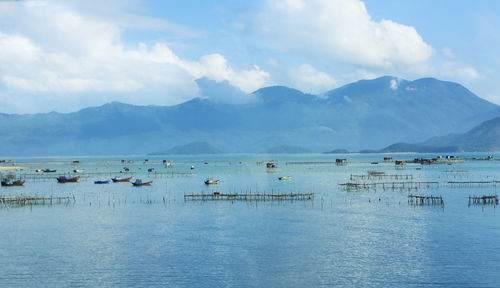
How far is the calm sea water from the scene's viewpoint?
117ft

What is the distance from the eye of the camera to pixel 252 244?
45688 millimetres

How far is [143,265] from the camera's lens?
39.1 m

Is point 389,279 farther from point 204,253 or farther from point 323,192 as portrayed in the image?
point 323,192

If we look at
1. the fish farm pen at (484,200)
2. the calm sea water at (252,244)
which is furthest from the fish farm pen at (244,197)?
the fish farm pen at (484,200)

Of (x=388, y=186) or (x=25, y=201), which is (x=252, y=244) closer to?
(x=25, y=201)

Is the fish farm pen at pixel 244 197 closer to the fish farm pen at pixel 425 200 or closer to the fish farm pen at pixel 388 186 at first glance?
the fish farm pen at pixel 425 200

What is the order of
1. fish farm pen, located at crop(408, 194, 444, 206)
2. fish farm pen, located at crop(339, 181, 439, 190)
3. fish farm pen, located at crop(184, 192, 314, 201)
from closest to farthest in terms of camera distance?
fish farm pen, located at crop(408, 194, 444, 206) < fish farm pen, located at crop(184, 192, 314, 201) < fish farm pen, located at crop(339, 181, 439, 190)

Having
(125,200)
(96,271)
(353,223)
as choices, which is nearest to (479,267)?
(353,223)

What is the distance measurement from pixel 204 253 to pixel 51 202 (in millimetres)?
44999

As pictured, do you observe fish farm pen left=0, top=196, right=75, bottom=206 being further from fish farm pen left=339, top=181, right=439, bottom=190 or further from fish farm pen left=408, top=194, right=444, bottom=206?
fish farm pen left=408, top=194, right=444, bottom=206

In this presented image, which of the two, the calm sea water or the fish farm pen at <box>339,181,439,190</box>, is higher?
the fish farm pen at <box>339,181,439,190</box>

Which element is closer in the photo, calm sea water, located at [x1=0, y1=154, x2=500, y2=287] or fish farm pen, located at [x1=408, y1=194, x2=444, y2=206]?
calm sea water, located at [x1=0, y1=154, x2=500, y2=287]

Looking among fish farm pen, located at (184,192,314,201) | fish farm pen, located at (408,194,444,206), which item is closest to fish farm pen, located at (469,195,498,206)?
fish farm pen, located at (408,194,444,206)

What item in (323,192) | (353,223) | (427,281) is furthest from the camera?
(323,192)
